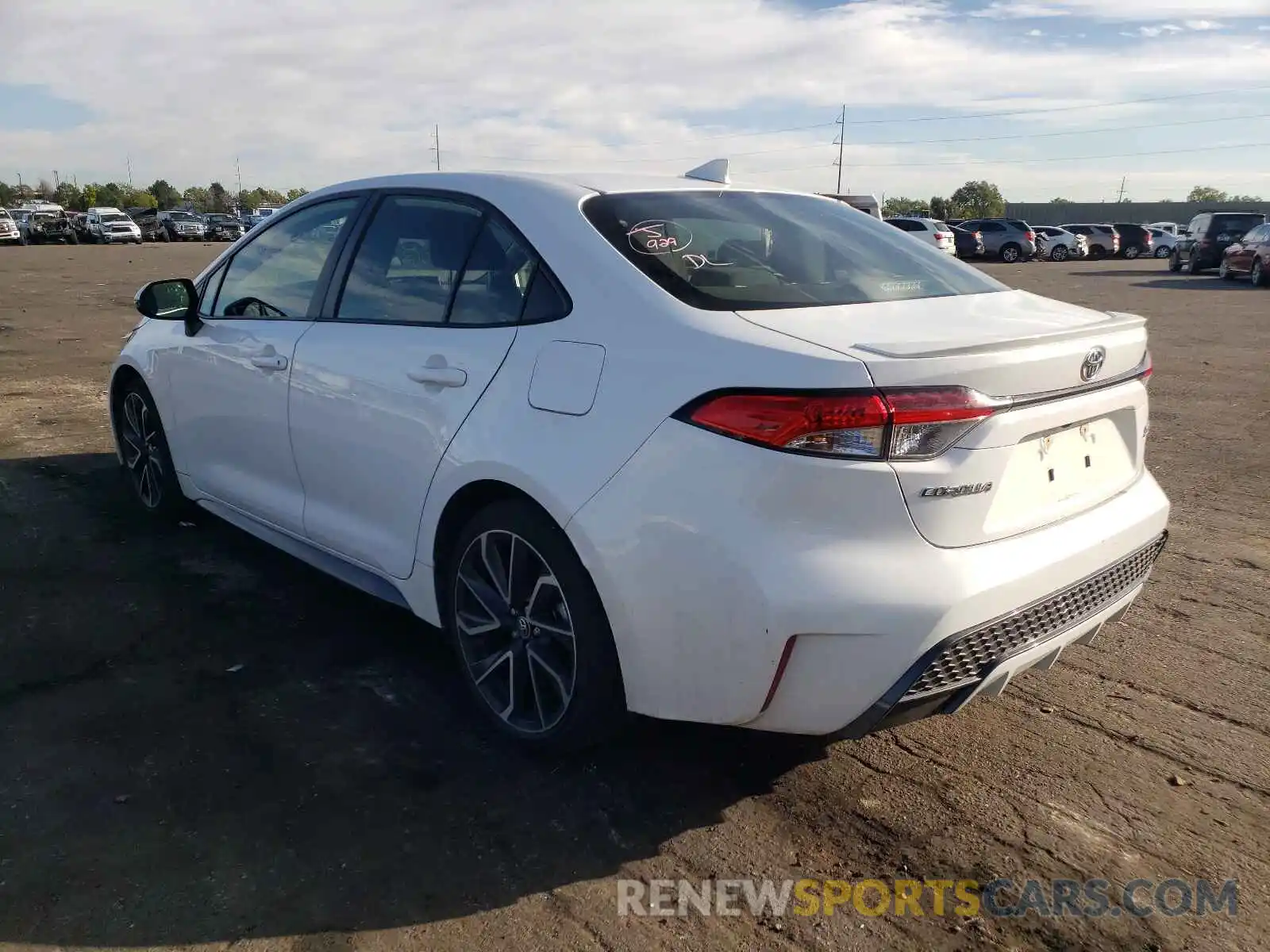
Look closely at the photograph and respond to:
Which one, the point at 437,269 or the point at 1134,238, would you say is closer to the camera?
the point at 437,269

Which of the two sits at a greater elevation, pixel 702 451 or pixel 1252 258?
pixel 1252 258

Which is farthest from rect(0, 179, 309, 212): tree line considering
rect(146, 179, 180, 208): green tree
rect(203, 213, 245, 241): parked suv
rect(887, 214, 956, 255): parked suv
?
rect(887, 214, 956, 255): parked suv

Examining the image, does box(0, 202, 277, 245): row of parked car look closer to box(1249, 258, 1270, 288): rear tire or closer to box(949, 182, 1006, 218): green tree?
box(1249, 258, 1270, 288): rear tire

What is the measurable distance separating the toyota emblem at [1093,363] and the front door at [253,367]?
8.73 ft

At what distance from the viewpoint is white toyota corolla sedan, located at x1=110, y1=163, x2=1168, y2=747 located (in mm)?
2457

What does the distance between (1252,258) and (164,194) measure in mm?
132150

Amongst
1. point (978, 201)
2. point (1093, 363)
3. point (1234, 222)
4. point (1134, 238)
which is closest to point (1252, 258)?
point (1234, 222)

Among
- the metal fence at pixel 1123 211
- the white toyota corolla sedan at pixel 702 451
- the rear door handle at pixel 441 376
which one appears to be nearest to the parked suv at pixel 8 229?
the white toyota corolla sedan at pixel 702 451

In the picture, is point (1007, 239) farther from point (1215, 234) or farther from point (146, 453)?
point (146, 453)

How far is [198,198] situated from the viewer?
137 metres

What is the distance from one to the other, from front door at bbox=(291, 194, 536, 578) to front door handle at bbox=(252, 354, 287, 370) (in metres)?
0.12

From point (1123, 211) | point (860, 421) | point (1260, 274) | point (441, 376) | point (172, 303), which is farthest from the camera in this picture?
point (1123, 211)

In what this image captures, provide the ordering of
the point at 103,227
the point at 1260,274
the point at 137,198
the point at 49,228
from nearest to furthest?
the point at 1260,274, the point at 49,228, the point at 103,227, the point at 137,198

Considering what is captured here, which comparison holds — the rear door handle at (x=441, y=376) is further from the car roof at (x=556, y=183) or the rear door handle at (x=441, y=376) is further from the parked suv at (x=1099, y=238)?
the parked suv at (x=1099, y=238)
